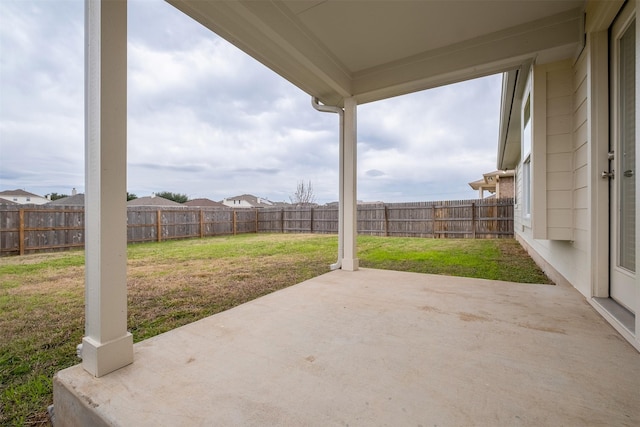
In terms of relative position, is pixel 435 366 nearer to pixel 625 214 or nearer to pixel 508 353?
pixel 508 353

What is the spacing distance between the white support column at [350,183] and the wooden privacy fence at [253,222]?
23.0 ft

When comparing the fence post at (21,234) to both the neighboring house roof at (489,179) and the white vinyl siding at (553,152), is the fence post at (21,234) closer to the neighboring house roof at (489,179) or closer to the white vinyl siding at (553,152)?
the white vinyl siding at (553,152)

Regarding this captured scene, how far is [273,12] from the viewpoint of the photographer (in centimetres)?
215

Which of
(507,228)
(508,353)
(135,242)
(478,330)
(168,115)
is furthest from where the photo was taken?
(507,228)

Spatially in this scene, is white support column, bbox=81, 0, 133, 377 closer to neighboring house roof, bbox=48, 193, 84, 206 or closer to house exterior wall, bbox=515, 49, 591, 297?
house exterior wall, bbox=515, 49, 591, 297

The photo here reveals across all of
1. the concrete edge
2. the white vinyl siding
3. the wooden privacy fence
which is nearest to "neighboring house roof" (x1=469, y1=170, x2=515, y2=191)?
the wooden privacy fence

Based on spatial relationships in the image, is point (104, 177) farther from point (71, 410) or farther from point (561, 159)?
point (561, 159)

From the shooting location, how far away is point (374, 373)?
4.20 feet

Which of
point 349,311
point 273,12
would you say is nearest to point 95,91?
point 273,12

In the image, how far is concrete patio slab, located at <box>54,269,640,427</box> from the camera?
1012 mm

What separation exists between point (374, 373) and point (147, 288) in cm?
310

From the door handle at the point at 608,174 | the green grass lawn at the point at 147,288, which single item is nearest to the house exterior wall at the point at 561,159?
the door handle at the point at 608,174

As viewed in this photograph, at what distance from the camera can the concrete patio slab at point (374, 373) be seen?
3.32 ft

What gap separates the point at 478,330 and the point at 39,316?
354 centimetres
